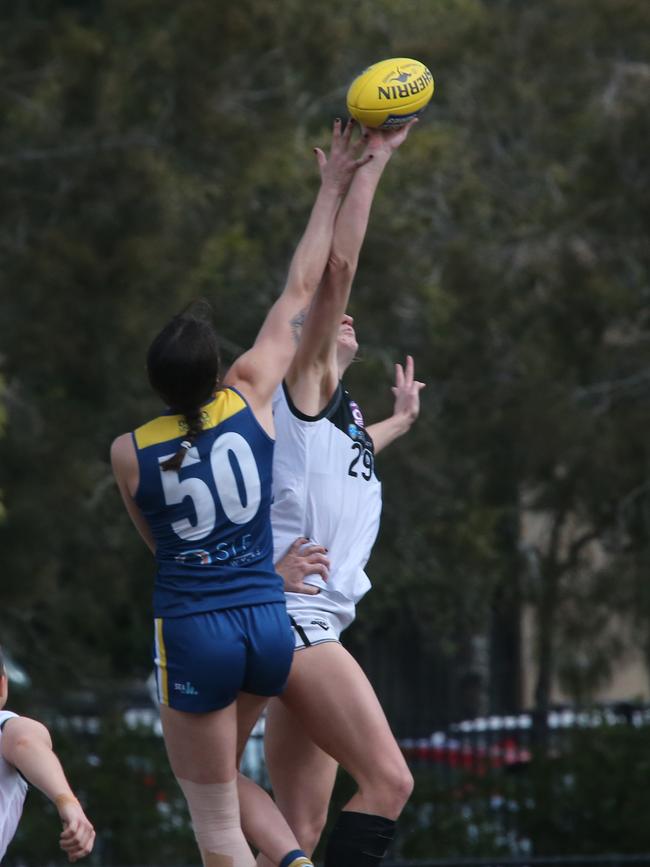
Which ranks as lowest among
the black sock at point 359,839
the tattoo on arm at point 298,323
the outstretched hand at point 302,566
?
the black sock at point 359,839

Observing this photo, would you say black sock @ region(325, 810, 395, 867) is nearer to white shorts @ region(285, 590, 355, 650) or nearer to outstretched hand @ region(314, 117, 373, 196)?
white shorts @ region(285, 590, 355, 650)

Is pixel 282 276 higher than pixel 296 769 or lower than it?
higher

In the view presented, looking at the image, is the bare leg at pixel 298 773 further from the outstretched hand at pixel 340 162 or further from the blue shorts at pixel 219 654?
the outstretched hand at pixel 340 162

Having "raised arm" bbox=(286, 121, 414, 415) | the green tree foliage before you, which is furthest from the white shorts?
the green tree foliage

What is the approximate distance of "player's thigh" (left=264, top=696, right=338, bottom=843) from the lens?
5258mm

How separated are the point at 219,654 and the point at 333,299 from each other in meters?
1.20

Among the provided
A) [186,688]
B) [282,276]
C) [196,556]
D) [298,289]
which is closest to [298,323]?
[298,289]

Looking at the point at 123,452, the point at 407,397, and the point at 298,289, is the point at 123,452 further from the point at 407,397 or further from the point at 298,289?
the point at 407,397

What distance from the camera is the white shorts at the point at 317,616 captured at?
4922 mm

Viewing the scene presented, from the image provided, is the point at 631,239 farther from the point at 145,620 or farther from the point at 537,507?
the point at 145,620

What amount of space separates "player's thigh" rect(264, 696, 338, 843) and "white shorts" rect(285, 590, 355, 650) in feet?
1.20

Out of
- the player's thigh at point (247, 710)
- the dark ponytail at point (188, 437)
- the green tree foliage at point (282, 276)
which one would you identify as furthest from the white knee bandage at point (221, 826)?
the green tree foliage at point (282, 276)

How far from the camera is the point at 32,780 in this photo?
13.6 ft

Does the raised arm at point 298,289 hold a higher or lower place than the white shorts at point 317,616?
higher
